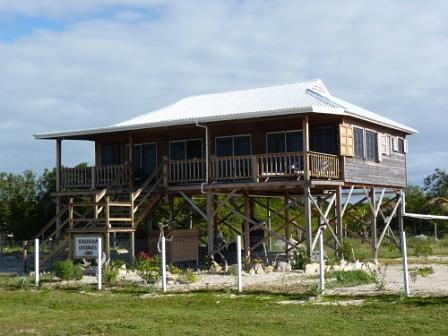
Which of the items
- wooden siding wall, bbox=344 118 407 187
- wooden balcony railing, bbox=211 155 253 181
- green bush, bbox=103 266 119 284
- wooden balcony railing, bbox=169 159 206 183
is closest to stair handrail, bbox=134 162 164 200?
wooden balcony railing, bbox=169 159 206 183

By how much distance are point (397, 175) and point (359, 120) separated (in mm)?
5023

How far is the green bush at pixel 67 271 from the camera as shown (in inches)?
827

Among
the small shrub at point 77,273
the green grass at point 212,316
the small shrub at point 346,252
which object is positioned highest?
the small shrub at point 346,252

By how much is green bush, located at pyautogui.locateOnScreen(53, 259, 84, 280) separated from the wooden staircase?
2.82m

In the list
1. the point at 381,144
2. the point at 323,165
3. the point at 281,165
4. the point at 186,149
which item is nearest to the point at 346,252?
the point at 323,165

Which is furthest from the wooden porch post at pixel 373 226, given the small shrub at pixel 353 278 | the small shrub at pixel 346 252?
the small shrub at pixel 353 278

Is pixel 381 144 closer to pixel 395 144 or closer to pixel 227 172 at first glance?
pixel 395 144

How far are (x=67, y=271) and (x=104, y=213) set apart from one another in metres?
5.72

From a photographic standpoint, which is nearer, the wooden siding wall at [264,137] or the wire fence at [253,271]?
the wire fence at [253,271]

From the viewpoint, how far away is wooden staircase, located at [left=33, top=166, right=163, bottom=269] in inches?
982

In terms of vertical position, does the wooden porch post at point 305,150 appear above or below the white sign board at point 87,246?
above

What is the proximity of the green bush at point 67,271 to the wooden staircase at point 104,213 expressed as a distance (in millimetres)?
2824

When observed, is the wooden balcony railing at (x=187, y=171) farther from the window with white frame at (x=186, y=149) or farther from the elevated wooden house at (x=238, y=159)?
the window with white frame at (x=186, y=149)

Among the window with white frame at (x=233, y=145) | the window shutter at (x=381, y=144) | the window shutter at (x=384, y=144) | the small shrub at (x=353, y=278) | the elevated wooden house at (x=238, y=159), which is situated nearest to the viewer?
the small shrub at (x=353, y=278)
